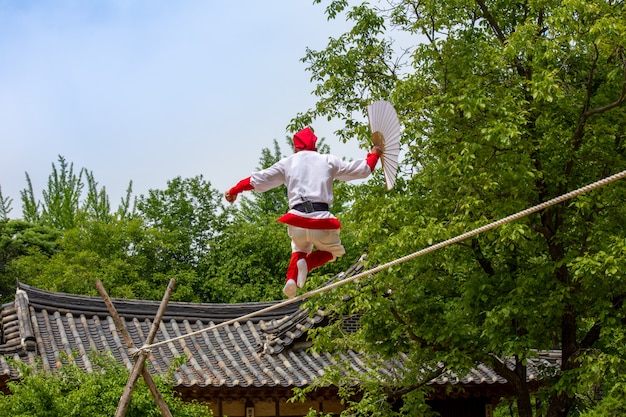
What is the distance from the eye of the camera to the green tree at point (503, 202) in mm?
7926

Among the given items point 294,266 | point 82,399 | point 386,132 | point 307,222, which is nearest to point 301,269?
point 294,266

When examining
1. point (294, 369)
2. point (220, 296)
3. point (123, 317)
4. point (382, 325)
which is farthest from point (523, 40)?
point (220, 296)

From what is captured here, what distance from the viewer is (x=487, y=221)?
7.88 metres

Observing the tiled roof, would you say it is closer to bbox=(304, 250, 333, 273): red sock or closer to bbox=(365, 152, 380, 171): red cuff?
bbox=(304, 250, 333, 273): red sock

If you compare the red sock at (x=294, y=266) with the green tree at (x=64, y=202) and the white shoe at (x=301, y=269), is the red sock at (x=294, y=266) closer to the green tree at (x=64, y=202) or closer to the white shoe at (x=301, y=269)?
the white shoe at (x=301, y=269)

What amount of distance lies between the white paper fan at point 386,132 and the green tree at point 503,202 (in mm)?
2607

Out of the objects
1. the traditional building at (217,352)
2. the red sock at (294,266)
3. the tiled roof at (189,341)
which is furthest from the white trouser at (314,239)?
the tiled roof at (189,341)

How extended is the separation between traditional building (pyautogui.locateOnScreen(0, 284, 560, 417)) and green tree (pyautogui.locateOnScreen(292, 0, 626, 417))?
1220mm

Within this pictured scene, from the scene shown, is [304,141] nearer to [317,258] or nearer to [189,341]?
[317,258]

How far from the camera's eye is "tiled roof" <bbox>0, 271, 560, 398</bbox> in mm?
10133

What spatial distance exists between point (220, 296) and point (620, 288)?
11.3m

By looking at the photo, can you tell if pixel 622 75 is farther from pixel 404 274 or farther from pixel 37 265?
pixel 37 265

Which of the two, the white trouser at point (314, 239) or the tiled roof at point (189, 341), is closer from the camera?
the white trouser at point (314, 239)

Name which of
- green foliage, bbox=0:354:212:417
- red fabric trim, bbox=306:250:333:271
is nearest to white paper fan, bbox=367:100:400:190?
red fabric trim, bbox=306:250:333:271
